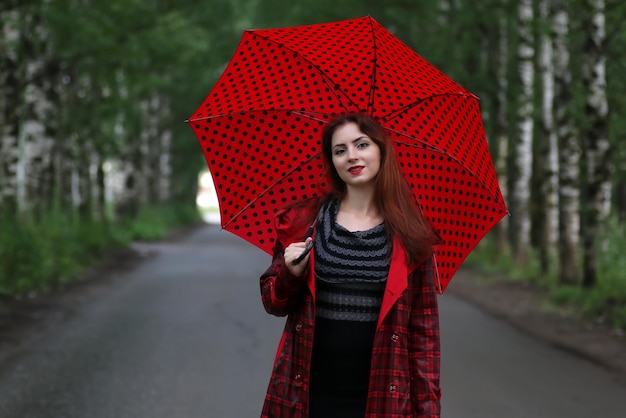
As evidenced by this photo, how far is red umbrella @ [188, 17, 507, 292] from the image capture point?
Result: 13.2 feet

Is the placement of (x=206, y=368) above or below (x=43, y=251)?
below

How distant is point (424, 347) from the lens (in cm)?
340

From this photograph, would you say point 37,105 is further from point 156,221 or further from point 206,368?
point 156,221

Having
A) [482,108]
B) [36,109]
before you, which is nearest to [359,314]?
[36,109]

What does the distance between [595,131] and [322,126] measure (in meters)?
10.1

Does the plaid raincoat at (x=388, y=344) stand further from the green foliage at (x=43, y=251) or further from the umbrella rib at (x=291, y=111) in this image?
the green foliage at (x=43, y=251)

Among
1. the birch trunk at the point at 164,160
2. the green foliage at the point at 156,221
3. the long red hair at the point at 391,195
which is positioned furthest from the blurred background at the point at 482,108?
the birch trunk at the point at 164,160

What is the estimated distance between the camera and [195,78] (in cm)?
3916

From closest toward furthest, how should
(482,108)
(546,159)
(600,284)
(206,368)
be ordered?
(206,368)
(600,284)
(546,159)
(482,108)

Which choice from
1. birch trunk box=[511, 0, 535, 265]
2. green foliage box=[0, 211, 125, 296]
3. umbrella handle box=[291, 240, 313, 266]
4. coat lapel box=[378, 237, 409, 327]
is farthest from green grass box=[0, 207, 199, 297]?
coat lapel box=[378, 237, 409, 327]

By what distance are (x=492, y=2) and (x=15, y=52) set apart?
8.82m

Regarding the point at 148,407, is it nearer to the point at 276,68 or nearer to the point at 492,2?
the point at 276,68

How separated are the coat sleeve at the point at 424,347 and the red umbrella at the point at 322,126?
0.65m

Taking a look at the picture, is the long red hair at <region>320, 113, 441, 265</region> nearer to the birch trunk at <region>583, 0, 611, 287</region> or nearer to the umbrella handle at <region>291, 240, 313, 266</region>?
the umbrella handle at <region>291, 240, 313, 266</region>
